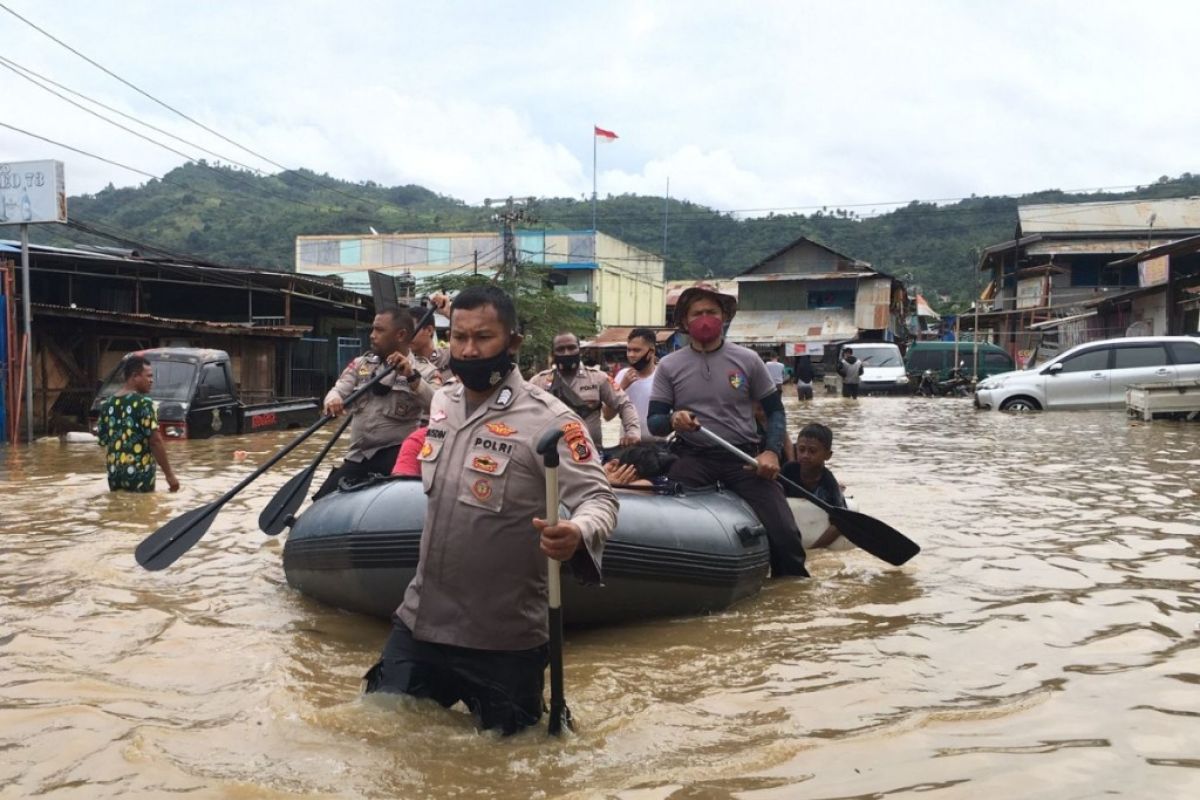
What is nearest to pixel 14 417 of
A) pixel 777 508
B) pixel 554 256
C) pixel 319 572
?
pixel 319 572

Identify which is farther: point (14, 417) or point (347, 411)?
point (14, 417)

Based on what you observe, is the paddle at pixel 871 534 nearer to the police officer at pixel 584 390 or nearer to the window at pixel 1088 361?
the police officer at pixel 584 390

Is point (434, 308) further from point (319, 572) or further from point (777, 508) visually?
point (777, 508)

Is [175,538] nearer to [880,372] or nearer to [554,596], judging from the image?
[554,596]

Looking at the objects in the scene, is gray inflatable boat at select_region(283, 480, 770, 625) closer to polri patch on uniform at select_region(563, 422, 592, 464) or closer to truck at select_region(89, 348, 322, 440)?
polri patch on uniform at select_region(563, 422, 592, 464)

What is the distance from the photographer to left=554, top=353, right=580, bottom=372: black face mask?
7445 mm

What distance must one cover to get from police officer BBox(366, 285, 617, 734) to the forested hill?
158ft

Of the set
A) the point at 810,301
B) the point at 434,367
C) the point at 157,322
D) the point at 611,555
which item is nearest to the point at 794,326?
the point at 810,301

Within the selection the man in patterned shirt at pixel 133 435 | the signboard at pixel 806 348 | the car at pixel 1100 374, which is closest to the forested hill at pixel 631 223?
the signboard at pixel 806 348

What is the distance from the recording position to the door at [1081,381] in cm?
1803

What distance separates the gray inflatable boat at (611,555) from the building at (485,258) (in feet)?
143

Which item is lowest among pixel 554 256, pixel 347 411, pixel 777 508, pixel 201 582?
pixel 201 582

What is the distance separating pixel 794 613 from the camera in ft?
18.1

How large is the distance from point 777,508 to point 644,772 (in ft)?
8.95
